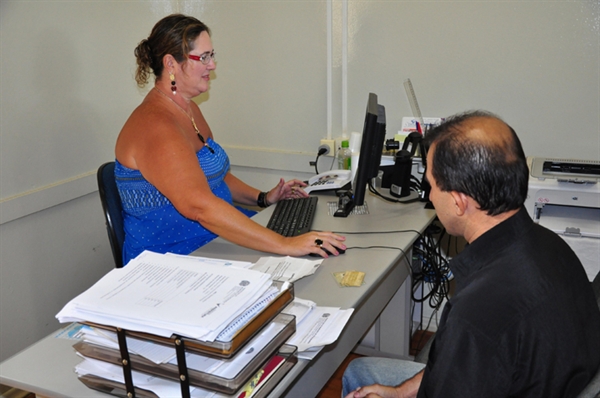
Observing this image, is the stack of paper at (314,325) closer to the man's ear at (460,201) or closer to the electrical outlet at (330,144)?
the man's ear at (460,201)

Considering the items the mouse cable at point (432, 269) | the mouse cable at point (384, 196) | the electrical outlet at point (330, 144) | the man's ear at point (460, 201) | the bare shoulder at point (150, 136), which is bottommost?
the mouse cable at point (432, 269)

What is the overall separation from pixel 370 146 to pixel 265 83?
1266 mm

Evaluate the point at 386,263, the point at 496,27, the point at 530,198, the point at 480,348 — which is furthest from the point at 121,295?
the point at 496,27

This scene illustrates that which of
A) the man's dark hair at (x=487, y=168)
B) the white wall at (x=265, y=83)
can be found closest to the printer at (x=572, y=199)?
the white wall at (x=265, y=83)

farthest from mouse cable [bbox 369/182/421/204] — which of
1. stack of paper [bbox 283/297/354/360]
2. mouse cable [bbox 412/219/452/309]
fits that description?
stack of paper [bbox 283/297/354/360]

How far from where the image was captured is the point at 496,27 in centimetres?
234

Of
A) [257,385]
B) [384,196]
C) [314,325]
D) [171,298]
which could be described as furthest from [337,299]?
[384,196]

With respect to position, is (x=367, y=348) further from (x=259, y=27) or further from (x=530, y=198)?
(x=259, y=27)

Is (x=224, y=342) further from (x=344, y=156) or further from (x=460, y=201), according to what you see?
Answer: (x=344, y=156)

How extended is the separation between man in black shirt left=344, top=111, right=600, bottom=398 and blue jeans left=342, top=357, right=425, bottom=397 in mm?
423

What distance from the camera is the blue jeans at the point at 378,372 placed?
149 centimetres

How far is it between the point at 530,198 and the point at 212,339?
1550 millimetres

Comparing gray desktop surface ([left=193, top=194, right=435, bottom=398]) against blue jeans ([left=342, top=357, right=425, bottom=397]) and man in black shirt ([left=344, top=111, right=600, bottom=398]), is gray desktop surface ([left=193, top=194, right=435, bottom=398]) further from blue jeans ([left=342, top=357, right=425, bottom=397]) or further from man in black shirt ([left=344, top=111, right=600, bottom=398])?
man in black shirt ([left=344, top=111, right=600, bottom=398])

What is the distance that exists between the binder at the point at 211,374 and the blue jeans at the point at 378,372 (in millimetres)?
440
